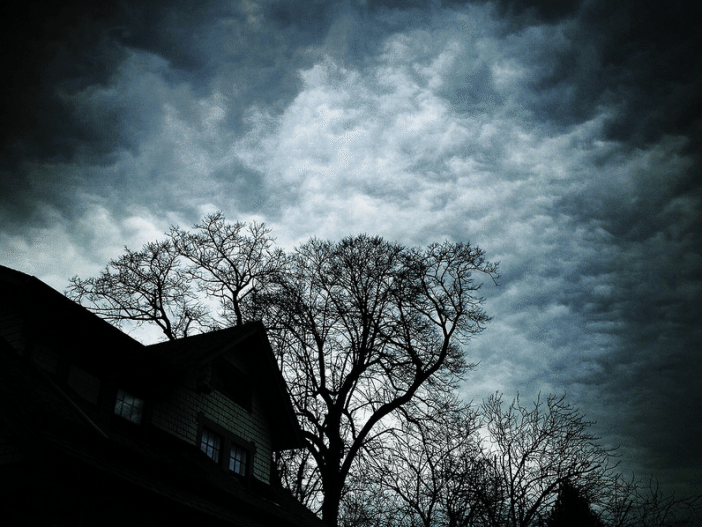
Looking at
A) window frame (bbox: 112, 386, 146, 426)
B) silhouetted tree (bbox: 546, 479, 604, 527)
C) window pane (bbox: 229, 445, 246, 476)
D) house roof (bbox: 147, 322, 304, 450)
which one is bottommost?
silhouetted tree (bbox: 546, 479, 604, 527)

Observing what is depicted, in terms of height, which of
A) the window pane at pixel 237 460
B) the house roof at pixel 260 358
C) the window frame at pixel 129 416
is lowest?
the window pane at pixel 237 460

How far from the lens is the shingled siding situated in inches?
525

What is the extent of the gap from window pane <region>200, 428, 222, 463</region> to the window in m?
2.31

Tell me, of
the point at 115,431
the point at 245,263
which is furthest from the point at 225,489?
the point at 245,263

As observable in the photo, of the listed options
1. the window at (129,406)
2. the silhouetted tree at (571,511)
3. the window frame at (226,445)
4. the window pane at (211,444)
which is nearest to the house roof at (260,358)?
the window frame at (226,445)

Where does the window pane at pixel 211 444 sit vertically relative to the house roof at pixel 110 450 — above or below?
above

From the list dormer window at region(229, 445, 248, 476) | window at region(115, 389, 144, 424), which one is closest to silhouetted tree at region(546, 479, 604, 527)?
dormer window at region(229, 445, 248, 476)

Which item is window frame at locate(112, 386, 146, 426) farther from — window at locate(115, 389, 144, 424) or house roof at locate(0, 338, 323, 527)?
house roof at locate(0, 338, 323, 527)

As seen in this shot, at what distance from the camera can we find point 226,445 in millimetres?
15055

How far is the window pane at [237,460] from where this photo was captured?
15249 millimetres

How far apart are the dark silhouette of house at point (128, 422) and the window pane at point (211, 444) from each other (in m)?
0.05

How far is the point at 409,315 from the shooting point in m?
22.0

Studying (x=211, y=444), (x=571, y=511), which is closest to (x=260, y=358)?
(x=211, y=444)

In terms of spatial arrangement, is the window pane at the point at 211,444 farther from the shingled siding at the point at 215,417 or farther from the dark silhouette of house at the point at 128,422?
the shingled siding at the point at 215,417
